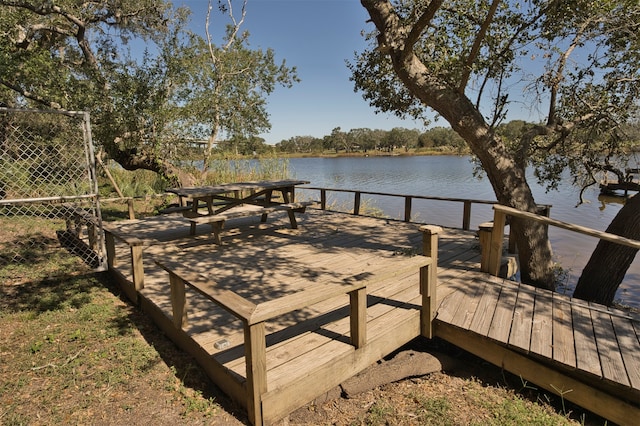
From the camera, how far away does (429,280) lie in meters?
3.22

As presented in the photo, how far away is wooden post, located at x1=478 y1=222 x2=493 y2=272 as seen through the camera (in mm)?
4070

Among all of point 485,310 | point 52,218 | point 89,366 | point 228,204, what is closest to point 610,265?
point 485,310

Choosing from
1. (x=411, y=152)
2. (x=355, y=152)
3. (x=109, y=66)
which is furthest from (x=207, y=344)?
(x=355, y=152)

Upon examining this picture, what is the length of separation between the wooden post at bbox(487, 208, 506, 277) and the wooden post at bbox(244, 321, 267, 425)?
2975mm

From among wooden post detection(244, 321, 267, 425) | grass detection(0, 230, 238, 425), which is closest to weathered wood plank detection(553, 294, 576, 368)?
wooden post detection(244, 321, 267, 425)

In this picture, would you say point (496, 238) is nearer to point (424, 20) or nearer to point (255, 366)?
point (424, 20)

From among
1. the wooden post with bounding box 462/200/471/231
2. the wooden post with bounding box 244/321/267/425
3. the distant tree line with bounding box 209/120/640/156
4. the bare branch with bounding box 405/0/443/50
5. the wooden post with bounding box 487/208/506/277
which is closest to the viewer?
the wooden post with bounding box 244/321/267/425

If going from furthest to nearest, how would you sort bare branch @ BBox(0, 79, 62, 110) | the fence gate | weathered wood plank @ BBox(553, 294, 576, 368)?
bare branch @ BBox(0, 79, 62, 110)
the fence gate
weathered wood plank @ BBox(553, 294, 576, 368)

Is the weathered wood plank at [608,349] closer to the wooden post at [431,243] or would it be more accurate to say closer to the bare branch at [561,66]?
the wooden post at [431,243]

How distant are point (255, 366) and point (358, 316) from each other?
0.88 m

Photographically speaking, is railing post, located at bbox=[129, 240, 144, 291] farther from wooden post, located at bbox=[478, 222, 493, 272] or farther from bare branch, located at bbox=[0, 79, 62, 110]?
bare branch, located at bbox=[0, 79, 62, 110]

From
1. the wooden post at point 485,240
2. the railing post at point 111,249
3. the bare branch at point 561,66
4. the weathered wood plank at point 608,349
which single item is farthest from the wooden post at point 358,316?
the bare branch at point 561,66

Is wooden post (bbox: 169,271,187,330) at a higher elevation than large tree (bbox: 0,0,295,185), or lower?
lower

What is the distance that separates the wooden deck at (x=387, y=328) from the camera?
2547 millimetres
